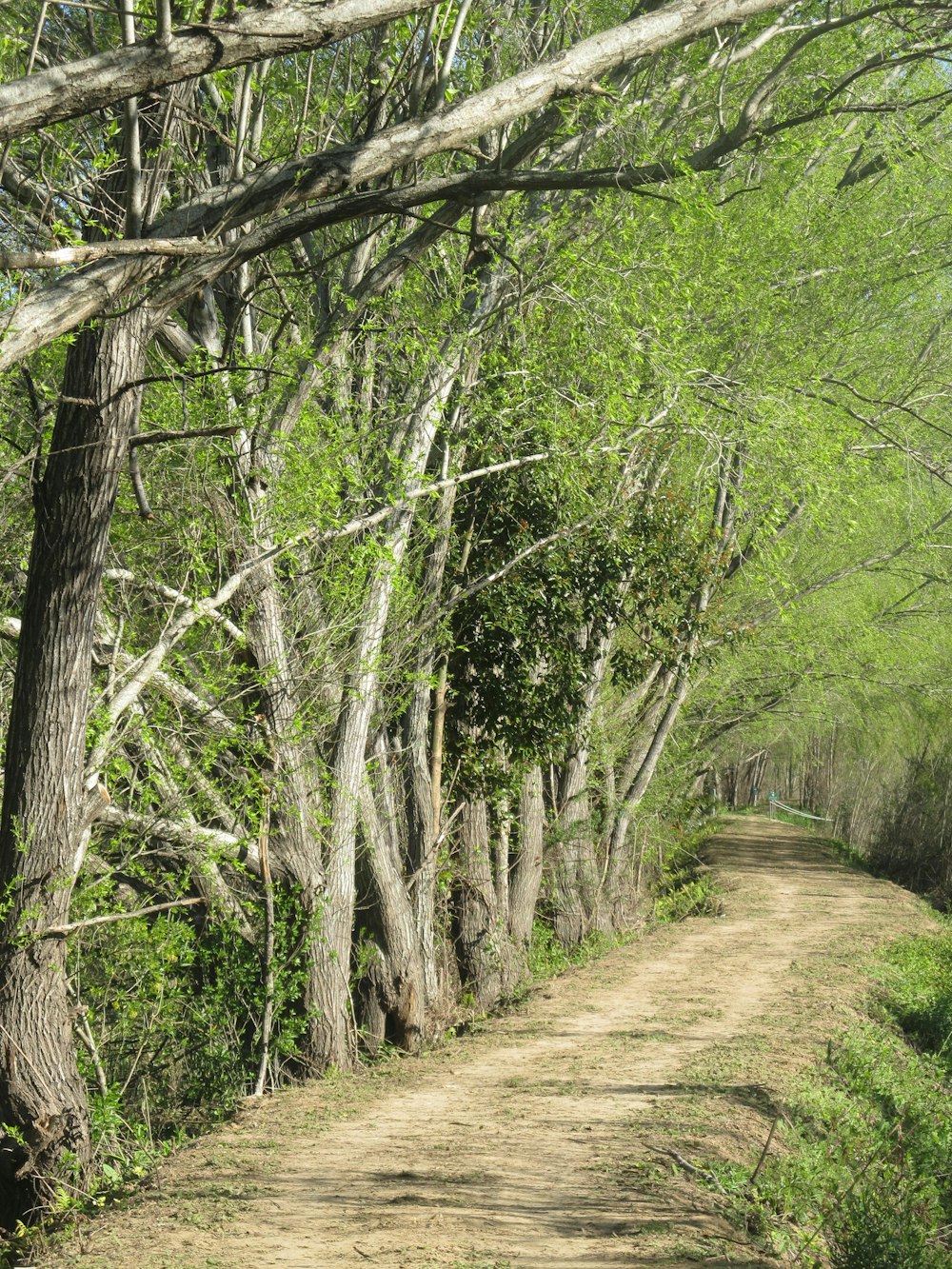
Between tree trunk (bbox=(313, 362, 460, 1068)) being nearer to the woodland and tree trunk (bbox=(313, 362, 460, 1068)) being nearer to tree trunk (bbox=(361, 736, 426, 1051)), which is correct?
the woodland

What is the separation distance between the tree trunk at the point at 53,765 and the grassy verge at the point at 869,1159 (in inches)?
141

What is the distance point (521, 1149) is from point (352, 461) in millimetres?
4968

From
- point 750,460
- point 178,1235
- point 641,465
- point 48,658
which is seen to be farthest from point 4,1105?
point 641,465

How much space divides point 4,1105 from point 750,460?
814 cm

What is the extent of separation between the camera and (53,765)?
676cm

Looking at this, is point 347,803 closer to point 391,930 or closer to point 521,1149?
point 391,930

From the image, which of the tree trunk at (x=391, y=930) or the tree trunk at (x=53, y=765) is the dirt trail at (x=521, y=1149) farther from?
the tree trunk at (x=53, y=765)

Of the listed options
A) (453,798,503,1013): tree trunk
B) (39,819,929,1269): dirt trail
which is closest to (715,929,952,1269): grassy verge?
(39,819,929,1269): dirt trail

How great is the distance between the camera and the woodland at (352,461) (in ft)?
20.9

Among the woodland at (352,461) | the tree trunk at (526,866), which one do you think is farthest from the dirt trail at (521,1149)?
the tree trunk at (526,866)

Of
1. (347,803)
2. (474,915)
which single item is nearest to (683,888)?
(474,915)

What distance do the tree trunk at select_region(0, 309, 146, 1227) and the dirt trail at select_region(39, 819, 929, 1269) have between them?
65cm

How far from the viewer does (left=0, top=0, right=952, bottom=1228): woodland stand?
6371 millimetres

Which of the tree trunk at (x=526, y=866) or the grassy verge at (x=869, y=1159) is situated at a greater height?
the tree trunk at (x=526, y=866)
